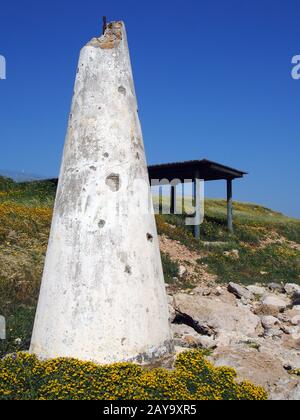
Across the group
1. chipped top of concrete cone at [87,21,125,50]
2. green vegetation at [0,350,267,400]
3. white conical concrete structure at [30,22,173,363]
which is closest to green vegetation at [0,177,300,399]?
green vegetation at [0,350,267,400]

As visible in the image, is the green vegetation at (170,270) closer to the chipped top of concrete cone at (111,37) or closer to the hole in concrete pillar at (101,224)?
the hole in concrete pillar at (101,224)

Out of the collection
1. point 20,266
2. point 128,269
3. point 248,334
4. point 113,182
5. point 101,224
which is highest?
point 113,182

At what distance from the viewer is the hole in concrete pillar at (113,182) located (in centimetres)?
508

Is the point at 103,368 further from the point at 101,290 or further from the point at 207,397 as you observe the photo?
the point at 207,397

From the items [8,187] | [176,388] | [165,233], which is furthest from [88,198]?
[8,187]

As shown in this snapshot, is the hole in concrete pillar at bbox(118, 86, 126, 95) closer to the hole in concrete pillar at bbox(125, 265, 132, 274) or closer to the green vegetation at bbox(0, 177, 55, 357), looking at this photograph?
the hole in concrete pillar at bbox(125, 265, 132, 274)

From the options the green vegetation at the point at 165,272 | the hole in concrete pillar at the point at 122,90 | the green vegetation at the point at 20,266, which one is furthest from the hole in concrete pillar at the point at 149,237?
the green vegetation at the point at 20,266

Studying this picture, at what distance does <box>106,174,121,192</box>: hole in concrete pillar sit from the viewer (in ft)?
16.7

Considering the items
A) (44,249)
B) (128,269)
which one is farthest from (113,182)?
(44,249)

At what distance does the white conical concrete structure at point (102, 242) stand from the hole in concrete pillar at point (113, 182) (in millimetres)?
12

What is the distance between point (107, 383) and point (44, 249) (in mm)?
10309

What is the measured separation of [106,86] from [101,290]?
2529mm

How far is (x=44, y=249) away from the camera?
14242 millimetres

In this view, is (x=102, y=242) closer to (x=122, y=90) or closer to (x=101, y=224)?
(x=101, y=224)
